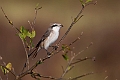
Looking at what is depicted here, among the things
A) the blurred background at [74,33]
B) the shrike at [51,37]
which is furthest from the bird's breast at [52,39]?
the blurred background at [74,33]

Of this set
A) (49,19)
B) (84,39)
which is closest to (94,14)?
(49,19)

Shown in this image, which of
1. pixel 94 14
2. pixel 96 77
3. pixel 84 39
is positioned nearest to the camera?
pixel 96 77

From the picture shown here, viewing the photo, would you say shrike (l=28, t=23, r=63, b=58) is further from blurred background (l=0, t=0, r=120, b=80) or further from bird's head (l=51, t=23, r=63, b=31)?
blurred background (l=0, t=0, r=120, b=80)

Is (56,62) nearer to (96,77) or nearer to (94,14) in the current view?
(96,77)

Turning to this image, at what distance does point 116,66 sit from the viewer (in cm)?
880

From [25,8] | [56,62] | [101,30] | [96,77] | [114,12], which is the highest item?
[25,8]

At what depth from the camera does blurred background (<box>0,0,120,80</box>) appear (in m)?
8.63

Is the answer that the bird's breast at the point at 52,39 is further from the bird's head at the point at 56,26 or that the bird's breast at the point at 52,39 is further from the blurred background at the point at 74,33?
the blurred background at the point at 74,33

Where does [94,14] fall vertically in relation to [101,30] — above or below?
above

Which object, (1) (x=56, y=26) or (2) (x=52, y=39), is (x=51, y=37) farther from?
(1) (x=56, y=26)

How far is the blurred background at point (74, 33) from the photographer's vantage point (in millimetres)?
8633

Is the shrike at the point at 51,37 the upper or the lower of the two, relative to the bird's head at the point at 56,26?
lower

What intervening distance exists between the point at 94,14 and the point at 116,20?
828 mm

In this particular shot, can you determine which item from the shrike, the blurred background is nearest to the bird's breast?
the shrike
